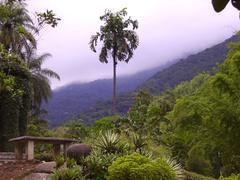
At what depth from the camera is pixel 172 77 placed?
75938mm

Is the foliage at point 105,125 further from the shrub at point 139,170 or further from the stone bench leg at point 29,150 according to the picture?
the shrub at point 139,170

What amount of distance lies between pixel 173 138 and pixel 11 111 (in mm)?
11889

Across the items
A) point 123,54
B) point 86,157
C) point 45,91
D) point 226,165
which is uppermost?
point 123,54

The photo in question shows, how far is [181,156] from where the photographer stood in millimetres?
35469

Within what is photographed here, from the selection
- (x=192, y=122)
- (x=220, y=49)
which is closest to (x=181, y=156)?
(x=192, y=122)

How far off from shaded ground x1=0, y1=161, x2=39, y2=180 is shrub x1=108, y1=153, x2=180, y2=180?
4834mm

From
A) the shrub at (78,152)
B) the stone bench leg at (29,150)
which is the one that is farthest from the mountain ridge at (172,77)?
the shrub at (78,152)

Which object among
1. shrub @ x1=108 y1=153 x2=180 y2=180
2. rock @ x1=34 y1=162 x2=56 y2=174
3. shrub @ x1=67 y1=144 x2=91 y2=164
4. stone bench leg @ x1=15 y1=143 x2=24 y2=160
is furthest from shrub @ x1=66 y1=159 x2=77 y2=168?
stone bench leg @ x1=15 y1=143 x2=24 y2=160

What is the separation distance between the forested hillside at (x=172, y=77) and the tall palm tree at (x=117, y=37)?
23.1 m

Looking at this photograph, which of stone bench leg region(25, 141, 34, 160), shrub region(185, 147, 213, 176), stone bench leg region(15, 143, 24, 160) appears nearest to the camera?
stone bench leg region(25, 141, 34, 160)

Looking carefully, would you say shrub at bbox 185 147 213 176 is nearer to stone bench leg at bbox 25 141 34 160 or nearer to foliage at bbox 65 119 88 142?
foliage at bbox 65 119 88 142

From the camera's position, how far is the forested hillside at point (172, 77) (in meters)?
68.4

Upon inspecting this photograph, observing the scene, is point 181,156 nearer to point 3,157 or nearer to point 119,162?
point 3,157

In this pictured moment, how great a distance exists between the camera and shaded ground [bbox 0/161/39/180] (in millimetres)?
18306
